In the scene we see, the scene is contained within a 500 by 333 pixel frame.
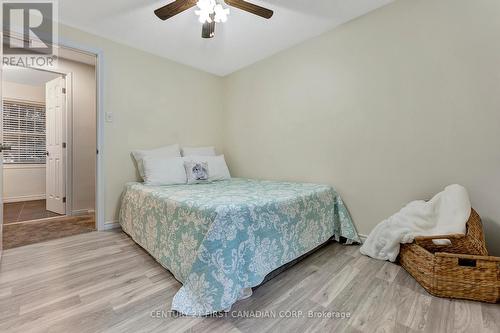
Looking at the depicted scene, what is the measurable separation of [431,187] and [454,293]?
2.63 ft

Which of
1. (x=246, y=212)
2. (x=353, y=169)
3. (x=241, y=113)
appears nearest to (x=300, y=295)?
(x=246, y=212)

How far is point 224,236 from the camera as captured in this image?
49.6 inches

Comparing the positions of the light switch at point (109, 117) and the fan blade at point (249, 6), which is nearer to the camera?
the fan blade at point (249, 6)

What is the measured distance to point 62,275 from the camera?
160 cm

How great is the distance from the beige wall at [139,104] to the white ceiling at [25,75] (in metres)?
2.06

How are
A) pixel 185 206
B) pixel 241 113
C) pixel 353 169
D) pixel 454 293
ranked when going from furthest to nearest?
1. pixel 241 113
2. pixel 353 169
3. pixel 185 206
4. pixel 454 293

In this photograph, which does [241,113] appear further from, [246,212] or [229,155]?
[246,212]

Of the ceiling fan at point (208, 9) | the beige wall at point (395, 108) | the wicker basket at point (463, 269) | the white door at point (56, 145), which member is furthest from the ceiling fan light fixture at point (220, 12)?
the white door at point (56, 145)

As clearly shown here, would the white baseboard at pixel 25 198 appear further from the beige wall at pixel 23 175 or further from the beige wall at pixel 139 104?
the beige wall at pixel 139 104

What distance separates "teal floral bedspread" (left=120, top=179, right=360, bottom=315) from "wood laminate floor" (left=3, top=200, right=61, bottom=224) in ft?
6.84

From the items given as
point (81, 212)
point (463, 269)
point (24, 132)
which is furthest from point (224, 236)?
point (24, 132)

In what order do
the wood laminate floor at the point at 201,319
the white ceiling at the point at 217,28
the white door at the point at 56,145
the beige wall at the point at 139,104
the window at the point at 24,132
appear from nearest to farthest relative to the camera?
the wood laminate floor at the point at 201,319
the white ceiling at the point at 217,28
the beige wall at the point at 139,104
the white door at the point at 56,145
the window at the point at 24,132

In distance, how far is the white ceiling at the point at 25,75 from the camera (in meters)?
3.72

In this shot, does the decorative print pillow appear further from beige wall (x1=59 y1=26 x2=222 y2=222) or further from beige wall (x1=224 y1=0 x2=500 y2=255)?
beige wall (x1=224 y1=0 x2=500 y2=255)
